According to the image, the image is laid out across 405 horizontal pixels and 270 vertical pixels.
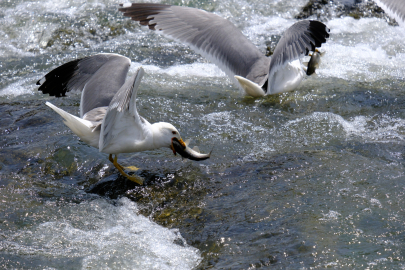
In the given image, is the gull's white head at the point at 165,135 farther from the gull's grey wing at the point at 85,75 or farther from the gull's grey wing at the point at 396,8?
the gull's grey wing at the point at 396,8

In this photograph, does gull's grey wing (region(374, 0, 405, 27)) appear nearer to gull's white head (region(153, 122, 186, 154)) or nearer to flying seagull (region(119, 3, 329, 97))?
flying seagull (region(119, 3, 329, 97))

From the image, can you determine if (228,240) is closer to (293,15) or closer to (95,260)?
(95,260)

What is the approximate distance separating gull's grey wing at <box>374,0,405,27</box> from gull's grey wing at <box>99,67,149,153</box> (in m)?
4.21

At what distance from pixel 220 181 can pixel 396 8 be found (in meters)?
4.15

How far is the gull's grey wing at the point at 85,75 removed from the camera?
14.9ft

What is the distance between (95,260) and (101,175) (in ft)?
4.29

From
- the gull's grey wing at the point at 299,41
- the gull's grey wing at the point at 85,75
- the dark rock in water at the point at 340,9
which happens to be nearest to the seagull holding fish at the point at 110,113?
the gull's grey wing at the point at 85,75

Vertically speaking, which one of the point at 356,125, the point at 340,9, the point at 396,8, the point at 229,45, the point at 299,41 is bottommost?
the point at 356,125

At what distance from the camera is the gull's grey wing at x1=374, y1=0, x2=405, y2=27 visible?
619 centimetres

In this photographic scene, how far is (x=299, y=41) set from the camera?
554 cm

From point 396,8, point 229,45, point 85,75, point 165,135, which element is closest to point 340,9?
point 396,8

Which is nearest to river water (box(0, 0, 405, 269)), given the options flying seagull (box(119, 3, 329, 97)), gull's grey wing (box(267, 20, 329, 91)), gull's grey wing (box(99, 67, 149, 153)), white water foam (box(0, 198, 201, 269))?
white water foam (box(0, 198, 201, 269))

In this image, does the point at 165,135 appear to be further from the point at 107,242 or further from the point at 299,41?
the point at 299,41

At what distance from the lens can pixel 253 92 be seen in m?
5.96
